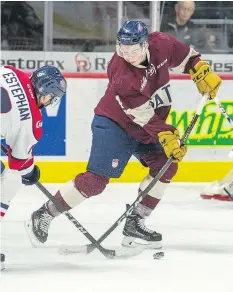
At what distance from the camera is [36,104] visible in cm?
319

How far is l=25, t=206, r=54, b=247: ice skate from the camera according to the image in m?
3.63

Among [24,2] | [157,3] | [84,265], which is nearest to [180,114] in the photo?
[157,3]

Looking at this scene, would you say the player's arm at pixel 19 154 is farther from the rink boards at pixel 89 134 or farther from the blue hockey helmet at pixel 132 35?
the rink boards at pixel 89 134

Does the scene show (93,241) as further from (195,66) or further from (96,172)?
(195,66)

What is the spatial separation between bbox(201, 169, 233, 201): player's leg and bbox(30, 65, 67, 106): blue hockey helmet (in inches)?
70.0

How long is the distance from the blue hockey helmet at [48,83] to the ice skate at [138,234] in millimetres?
746

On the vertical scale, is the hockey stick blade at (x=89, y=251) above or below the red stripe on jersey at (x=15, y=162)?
below

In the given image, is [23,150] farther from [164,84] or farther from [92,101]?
[92,101]

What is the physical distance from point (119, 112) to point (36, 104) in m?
0.55

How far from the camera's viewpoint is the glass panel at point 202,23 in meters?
5.64

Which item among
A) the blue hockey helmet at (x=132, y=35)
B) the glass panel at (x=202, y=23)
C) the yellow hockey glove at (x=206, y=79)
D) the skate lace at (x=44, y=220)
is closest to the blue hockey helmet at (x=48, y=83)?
the blue hockey helmet at (x=132, y=35)

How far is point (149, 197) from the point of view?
372cm

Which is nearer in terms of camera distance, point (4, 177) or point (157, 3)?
point (4, 177)

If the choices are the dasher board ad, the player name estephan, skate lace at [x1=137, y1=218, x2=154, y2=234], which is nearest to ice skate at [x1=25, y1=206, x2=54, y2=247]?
skate lace at [x1=137, y1=218, x2=154, y2=234]
